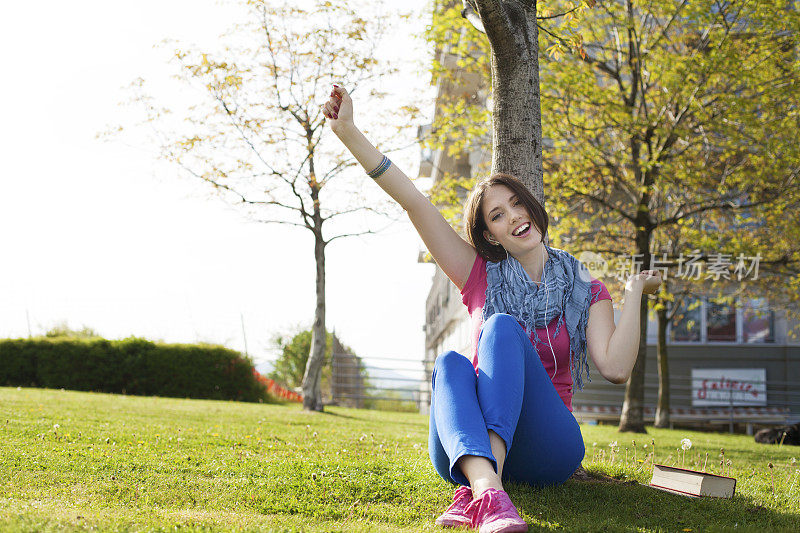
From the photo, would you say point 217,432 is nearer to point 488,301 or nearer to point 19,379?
point 488,301

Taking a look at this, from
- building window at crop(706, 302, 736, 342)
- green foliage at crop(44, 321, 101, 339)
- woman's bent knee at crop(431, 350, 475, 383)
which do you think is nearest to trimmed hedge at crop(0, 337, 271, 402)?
green foliage at crop(44, 321, 101, 339)

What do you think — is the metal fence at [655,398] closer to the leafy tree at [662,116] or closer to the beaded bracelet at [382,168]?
the leafy tree at [662,116]

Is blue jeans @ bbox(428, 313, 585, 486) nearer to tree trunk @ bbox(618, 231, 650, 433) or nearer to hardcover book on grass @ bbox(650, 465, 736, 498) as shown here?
hardcover book on grass @ bbox(650, 465, 736, 498)

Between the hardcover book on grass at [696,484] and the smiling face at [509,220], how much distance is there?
137 cm

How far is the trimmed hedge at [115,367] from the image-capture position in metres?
14.9

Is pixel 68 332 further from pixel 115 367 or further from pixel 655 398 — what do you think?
pixel 655 398

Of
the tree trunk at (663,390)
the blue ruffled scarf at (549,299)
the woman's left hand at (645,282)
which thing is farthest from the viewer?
the tree trunk at (663,390)

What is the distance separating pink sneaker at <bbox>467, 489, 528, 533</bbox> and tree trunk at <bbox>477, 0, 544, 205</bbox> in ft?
8.34

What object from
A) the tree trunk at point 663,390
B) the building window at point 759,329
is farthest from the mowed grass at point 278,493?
the building window at point 759,329

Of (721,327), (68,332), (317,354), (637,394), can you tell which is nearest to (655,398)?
(721,327)

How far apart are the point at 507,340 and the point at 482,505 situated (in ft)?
2.03

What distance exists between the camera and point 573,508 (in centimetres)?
292

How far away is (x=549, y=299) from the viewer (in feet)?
9.95

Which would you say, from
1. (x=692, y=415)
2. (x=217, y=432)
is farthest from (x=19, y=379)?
(x=692, y=415)
